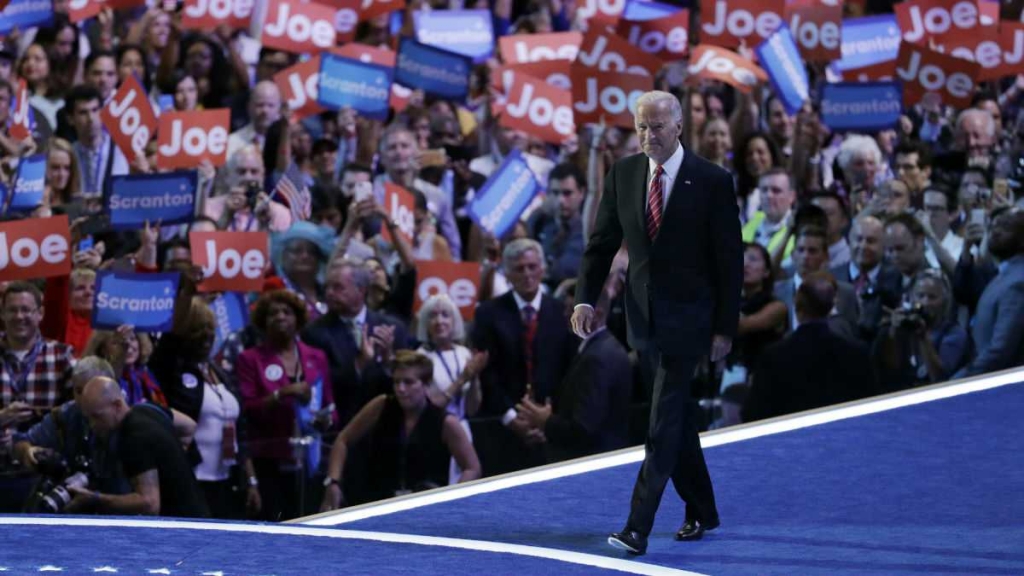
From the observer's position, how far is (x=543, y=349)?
988cm

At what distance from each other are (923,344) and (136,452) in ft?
11.7

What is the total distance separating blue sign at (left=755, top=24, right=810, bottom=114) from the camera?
41.4ft

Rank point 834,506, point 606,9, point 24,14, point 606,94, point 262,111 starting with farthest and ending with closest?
point 606,9 → point 262,111 → point 24,14 → point 606,94 → point 834,506

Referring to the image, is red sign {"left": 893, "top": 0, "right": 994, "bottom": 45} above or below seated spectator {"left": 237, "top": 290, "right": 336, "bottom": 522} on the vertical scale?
above

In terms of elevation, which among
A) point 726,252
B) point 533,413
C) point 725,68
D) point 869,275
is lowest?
point 533,413

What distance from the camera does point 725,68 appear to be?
1273cm

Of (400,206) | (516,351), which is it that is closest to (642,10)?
(400,206)

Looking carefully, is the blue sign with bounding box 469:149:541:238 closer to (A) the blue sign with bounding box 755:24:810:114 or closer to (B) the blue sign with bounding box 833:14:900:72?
(A) the blue sign with bounding box 755:24:810:114

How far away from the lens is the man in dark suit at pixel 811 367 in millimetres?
9008

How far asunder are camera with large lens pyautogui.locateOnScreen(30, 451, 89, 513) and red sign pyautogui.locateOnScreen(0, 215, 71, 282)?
60.2 inches

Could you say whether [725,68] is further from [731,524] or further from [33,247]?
[731,524]

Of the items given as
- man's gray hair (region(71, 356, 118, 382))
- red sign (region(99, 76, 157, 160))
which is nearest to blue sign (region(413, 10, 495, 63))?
red sign (region(99, 76, 157, 160))

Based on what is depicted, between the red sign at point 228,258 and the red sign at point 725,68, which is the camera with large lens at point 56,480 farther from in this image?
the red sign at point 725,68

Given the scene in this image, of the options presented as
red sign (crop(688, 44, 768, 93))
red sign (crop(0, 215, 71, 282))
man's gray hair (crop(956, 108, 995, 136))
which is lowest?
red sign (crop(0, 215, 71, 282))
